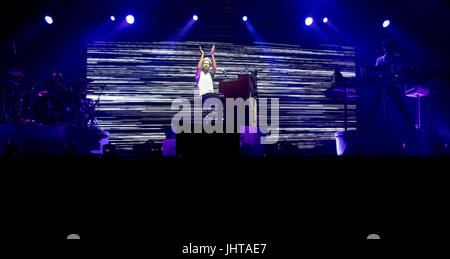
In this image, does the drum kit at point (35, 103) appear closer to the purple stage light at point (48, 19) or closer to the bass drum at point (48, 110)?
the bass drum at point (48, 110)

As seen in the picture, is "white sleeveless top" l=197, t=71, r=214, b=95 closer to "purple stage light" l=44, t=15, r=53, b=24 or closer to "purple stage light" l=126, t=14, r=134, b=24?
"purple stage light" l=126, t=14, r=134, b=24

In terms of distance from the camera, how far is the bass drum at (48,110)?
6188 millimetres

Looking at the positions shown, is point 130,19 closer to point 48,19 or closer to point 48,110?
point 48,19

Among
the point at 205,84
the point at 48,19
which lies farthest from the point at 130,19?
the point at 205,84

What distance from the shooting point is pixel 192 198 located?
6.35ft

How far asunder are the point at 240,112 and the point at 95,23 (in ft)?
15.9

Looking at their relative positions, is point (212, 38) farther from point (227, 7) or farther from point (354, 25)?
point (354, 25)

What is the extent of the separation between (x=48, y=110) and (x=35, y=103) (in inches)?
10.1

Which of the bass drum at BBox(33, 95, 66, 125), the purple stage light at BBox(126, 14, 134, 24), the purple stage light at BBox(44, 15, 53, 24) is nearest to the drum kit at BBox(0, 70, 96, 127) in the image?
the bass drum at BBox(33, 95, 66, 125)

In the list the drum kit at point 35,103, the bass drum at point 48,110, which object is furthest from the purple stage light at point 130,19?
the bass drum at point 48,110

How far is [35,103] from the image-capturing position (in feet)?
20.3

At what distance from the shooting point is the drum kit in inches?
241

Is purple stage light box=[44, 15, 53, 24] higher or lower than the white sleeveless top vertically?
higher
